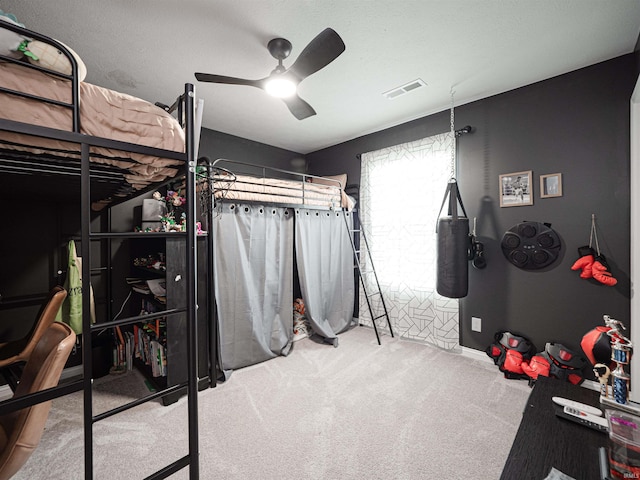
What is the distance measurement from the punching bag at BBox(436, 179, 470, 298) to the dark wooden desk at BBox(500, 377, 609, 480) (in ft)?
4.51

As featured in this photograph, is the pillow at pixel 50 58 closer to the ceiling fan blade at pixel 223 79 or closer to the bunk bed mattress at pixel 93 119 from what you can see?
the bunk bed mattress at pixel 93 119

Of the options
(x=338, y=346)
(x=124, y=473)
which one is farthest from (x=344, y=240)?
(x=124, y=473)

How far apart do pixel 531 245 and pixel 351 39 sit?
237 cm

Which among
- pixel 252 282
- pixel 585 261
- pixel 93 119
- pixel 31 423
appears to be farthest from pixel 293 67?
pixel 585 261

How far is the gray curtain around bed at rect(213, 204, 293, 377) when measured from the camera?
8.49 feet

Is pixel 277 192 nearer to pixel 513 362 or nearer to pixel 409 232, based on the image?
pixel 409 232

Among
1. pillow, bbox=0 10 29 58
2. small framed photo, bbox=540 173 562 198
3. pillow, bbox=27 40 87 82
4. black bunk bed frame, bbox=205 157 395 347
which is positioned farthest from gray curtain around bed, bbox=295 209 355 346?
pillow, bbox=0 10 29 58

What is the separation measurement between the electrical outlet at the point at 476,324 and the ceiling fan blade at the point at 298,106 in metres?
2.63

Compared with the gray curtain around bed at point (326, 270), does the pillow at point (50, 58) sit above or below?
above

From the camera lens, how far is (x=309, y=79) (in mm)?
2502

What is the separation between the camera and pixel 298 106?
7.34 ft

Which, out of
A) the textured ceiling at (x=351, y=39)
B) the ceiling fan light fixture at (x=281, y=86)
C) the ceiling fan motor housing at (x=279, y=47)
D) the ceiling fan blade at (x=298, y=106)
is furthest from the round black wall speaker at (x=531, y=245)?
the ceiling fan motor housing at (x=279, y=47)

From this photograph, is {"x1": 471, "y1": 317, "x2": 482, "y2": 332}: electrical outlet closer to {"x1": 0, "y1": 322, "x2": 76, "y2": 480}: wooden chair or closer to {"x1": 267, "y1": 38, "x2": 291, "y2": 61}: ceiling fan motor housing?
{"x1": 267, "y1": 38, "x2": 291, "y2": 61}: ceiling fan motor housing

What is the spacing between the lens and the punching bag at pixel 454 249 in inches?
104
